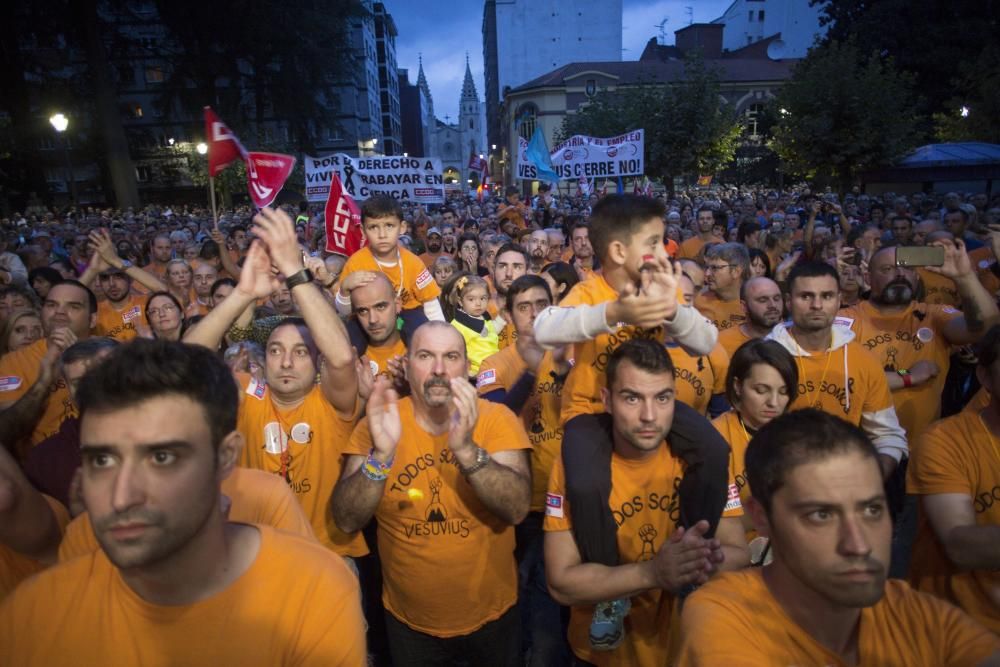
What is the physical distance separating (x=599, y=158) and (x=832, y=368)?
11.1 m

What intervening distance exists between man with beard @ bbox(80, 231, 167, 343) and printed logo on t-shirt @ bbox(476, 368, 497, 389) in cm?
371

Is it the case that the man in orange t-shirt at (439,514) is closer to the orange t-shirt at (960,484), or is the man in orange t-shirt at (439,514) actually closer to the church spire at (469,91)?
the orange t-shirt at (960,484)

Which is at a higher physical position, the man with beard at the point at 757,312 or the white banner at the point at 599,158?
the white banner at the point at 599,158

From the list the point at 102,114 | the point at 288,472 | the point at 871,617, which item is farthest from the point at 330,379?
the point at 102,114

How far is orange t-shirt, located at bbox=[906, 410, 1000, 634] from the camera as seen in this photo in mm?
2543

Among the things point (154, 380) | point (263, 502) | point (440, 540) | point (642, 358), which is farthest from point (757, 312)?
point (154, 380)

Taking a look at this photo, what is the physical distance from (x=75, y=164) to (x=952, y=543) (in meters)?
61.1

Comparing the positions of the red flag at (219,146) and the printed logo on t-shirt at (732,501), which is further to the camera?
the red flag at (219,146)

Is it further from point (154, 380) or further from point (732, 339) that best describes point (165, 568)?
point (732, 339)

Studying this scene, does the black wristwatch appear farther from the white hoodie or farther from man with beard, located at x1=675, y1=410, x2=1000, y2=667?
the white hoodie

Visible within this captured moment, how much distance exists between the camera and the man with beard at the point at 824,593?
1.71 meters

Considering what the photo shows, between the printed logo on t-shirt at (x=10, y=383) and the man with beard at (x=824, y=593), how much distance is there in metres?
4.59

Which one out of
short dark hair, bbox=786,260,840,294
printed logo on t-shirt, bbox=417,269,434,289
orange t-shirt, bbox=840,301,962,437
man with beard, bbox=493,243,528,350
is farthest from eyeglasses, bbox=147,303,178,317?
orange t-shirt, bbox=840,301,962,437

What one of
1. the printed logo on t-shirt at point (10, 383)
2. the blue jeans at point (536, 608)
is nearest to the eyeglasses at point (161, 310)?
the printed logo on t-shirt at point (10, 383)
